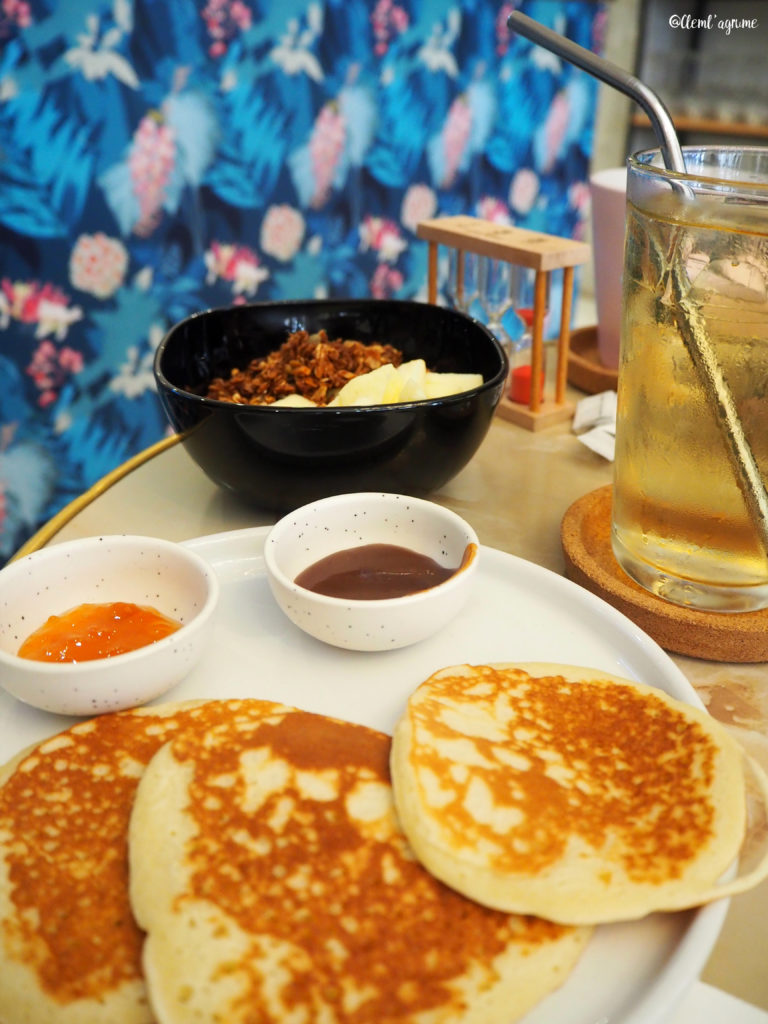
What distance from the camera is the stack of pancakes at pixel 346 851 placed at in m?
0.62

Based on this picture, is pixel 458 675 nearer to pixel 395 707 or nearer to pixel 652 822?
pixel 395 707

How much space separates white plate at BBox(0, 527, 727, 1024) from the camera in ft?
3.04

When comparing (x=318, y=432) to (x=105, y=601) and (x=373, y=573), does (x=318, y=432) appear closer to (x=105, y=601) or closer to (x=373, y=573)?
(x=373, y=573)

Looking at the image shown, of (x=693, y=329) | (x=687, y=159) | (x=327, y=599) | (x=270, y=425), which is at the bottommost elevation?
(x=327, y=599)

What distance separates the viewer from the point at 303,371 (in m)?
1.35

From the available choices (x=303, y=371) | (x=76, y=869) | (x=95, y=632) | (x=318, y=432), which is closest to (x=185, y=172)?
(x=303, y=371)

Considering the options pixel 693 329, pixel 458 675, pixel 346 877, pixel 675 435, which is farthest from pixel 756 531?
pixel 346 877

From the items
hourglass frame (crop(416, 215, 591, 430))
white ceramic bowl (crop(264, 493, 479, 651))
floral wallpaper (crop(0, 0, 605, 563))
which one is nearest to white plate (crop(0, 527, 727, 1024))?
white ceramic bowl (crop(264, 493, 479, 651))

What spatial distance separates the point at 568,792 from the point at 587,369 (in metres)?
1.23

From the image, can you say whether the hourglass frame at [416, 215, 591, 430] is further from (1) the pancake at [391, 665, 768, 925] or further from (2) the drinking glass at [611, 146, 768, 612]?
(1) the pancake at [391, 665, 768, 925]

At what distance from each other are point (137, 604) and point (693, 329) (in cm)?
74

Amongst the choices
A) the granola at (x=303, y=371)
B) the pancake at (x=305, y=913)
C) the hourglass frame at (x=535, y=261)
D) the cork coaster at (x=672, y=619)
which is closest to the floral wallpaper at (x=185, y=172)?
the hourglass frame at (x=535, y=261)

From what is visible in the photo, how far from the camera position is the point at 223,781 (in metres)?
0.79

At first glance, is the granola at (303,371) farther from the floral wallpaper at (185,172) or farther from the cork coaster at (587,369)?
the floral wallpaper at (185,172)
